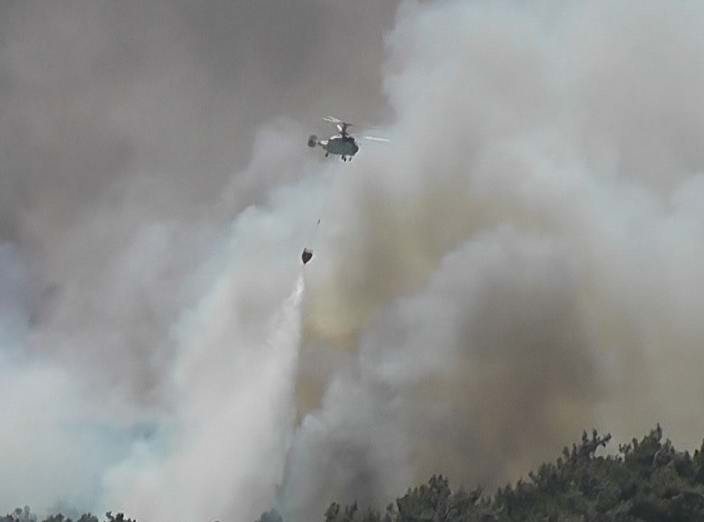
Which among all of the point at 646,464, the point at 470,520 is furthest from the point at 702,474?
the point at 470,520

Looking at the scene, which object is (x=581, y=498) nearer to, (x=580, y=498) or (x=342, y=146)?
(x=580, y=498)

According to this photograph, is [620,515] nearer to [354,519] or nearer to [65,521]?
[354,519]

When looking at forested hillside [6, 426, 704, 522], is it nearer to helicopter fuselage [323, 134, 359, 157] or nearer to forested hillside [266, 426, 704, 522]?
forested hillside [266, 426, 704, 522]

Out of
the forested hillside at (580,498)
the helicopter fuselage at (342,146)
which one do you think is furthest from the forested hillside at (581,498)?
the helicopter fuselage at (342,146)

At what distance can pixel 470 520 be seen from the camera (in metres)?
40.7

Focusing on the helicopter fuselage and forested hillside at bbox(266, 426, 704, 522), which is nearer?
forested hillside at bbox(266, 426, 704, 522)

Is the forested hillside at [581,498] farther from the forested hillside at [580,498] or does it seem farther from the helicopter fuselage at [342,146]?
the helicopter fuselage at [342,146]

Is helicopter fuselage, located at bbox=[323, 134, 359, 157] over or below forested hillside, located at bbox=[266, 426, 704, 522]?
over

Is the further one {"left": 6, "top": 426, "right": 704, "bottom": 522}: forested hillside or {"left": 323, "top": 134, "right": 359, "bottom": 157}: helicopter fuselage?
{"left": 323, "top": 134, "right": 359, "bottom": 157}: helicopter fuselage

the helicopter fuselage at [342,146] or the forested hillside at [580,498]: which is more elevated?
the helicopter fuselage at [342,146]

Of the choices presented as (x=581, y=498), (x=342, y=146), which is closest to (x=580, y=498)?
(x=581, y=498)

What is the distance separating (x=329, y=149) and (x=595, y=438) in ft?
80.6

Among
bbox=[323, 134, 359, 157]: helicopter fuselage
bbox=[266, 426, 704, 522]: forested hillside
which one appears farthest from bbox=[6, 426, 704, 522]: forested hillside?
bbox=[323, 134, 359, 157]: helicopter fuselage

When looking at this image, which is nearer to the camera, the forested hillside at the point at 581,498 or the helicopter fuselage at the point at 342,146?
the forested hillside at the point at 581,498
